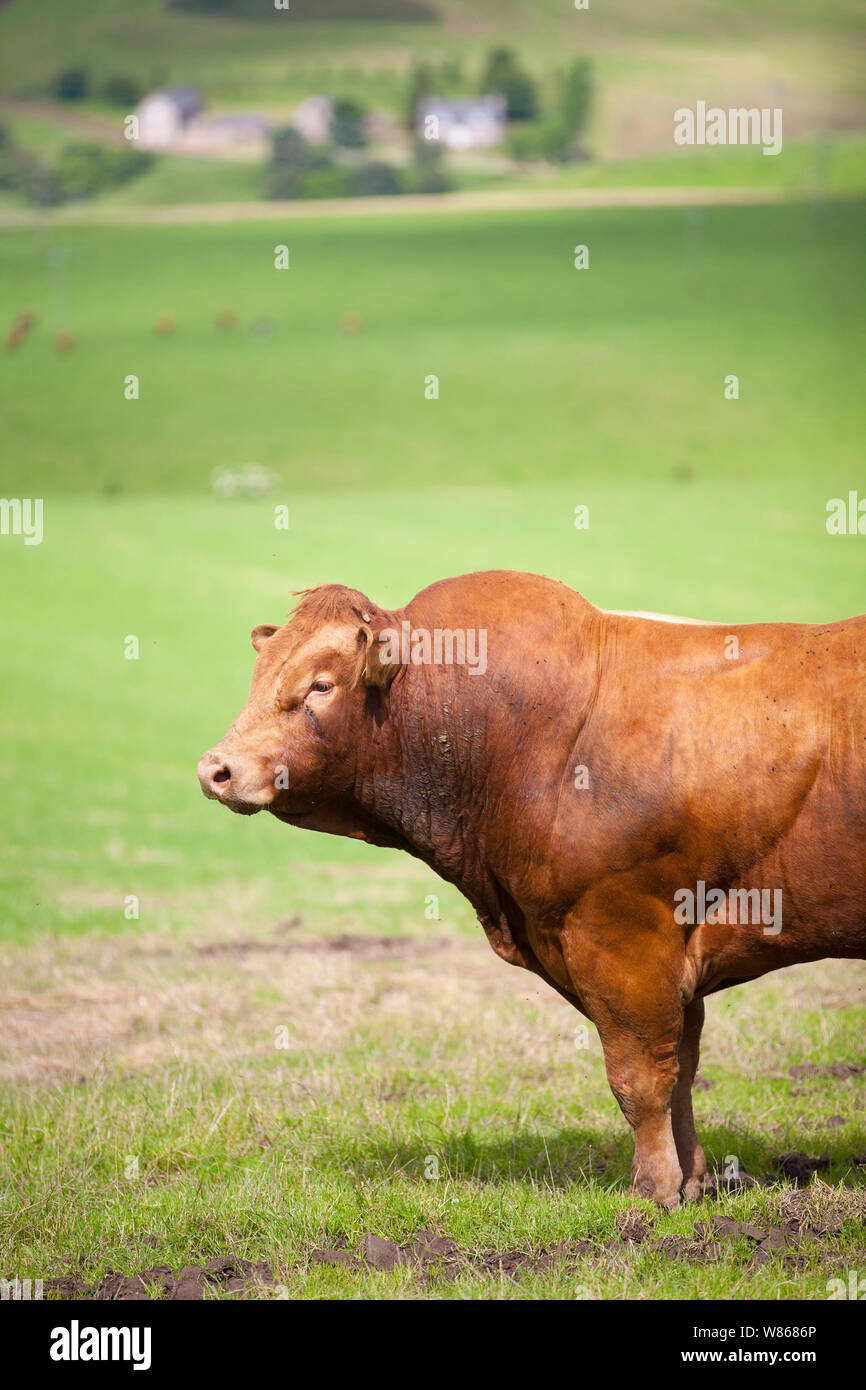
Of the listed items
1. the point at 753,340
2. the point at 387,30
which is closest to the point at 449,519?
the point at 753,340

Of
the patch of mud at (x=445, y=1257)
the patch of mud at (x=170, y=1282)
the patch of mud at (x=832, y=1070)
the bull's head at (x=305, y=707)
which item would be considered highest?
the bull's head at (x=305, y=707)

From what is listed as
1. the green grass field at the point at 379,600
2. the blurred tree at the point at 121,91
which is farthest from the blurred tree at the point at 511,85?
the blurred tree at the point at 121,91

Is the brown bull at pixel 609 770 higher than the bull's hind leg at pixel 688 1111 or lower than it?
higher

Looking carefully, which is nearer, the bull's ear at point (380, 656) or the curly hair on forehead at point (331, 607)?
the bull's ear at point (380, 656)

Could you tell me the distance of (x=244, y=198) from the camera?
3756cm

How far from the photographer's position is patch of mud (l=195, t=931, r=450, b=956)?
11758 mm

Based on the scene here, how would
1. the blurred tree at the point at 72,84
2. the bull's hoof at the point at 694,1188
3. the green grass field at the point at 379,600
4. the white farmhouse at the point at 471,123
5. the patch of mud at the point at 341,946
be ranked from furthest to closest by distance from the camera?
the white farmhouse at the point at 471,123
the blurred tree at the point at 72,84
the patch of mud at the point at 341,946
the green grass field at the point at 379,600
the bull's hoof at the point at 694,1188

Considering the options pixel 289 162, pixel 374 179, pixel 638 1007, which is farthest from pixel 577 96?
pixel 638 1007

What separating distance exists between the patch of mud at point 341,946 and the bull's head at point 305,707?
244 inches

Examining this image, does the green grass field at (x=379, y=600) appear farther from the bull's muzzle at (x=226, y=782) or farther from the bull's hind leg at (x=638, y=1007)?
the bull's muzzle at (x=226, y=782)

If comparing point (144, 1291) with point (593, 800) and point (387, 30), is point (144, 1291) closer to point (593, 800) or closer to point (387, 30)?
point (593, 800)

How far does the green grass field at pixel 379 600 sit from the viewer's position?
253 inches

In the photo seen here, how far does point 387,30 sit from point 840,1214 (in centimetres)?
3928

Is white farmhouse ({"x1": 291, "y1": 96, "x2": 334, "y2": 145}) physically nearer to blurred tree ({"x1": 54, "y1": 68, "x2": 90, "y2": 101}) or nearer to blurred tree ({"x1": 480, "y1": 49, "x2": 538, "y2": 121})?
blurred tree ({"x1": 480, "y1": 49, "x2": 538, "y2": 121})
